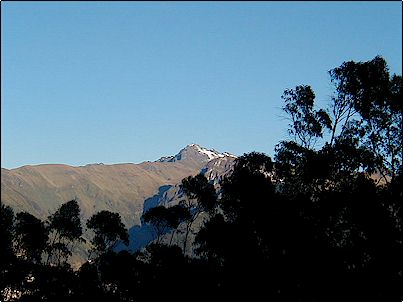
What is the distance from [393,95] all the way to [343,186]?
11.8 meters

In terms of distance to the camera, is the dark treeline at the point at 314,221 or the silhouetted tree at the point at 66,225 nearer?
the dark treeline at the point at 314,221

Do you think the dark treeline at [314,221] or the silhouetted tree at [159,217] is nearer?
the dark treeline at [314,221]

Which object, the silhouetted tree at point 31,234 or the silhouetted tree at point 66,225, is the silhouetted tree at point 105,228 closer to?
the silhouetted tree at point 66,225

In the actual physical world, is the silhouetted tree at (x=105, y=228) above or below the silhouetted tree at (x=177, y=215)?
below

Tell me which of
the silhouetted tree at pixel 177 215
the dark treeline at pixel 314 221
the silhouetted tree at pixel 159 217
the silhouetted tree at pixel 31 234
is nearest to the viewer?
the dark treeline at pixel 314 221

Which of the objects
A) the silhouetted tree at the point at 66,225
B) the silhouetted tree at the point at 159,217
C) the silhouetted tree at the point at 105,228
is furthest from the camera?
the silhouetted tree at the point at 66,225

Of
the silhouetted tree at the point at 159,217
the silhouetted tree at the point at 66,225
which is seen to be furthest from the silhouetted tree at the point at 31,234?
the silhouetted tree at the point at 159,217

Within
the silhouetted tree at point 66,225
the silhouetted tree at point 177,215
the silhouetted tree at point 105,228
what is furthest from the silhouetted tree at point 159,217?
the silhouetted tree at point 66,225

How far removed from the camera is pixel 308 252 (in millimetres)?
56344

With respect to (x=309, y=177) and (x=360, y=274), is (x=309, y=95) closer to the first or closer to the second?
(x=309, y=177)

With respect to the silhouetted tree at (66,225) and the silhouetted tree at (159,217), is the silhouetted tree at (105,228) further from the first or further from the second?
the silhouetted tree at (159,217)

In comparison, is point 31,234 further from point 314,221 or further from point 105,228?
point 314,221

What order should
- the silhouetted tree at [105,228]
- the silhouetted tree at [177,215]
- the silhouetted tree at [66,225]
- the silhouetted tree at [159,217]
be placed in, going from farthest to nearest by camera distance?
1. the silhouetted tree at [66,225]
2. the silhouetted tree at [105,228]
3. the silhouetted tree at [159,217]
4. the silhouetted tree at [177,215]

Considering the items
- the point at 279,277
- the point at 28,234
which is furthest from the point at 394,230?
the point at 28,234
